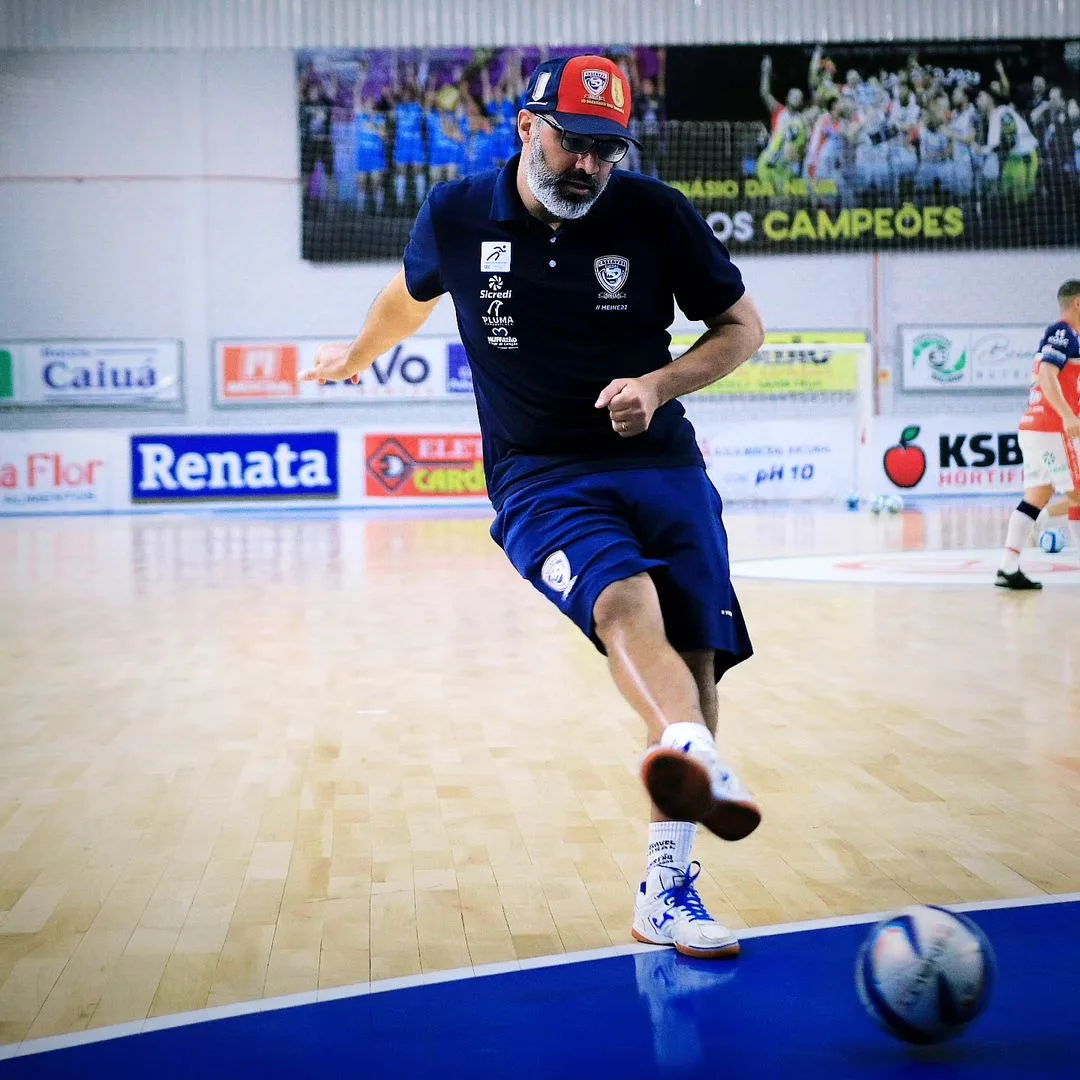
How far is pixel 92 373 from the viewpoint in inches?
980

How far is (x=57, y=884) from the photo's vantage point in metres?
3.93

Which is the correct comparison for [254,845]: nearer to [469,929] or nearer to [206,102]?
[469,929]

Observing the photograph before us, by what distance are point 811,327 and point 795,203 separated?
212cm

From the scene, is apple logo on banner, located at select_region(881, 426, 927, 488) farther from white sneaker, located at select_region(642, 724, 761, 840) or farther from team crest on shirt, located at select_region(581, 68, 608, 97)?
white sneaker, located at select_region(642, 724, 761, 840)

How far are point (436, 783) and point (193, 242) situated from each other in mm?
21762

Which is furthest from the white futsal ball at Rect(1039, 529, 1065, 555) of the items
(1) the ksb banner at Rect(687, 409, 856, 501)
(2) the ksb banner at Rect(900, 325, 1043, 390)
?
(2) the ksb banner at Rect(900, 325, 1043, 390)

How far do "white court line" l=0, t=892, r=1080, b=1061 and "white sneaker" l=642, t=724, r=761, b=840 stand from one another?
14.7 inches

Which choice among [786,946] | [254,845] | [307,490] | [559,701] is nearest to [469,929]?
[786,946]

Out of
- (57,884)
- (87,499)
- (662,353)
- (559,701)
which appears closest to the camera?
(662,353)

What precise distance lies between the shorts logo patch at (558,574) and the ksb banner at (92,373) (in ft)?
74.3

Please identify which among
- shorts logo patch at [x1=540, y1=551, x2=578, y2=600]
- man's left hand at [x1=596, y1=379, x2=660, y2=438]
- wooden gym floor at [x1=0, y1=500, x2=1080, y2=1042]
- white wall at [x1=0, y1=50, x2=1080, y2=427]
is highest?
white wall at [x1=0, y1=50, x2=1080, y2=427]

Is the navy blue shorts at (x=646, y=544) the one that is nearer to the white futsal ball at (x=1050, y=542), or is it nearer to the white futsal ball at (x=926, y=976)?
the white futsal ball at (x=926, y=976)

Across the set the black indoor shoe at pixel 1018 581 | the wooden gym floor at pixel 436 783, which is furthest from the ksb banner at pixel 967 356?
the wooden gym floor at pixel 436 783

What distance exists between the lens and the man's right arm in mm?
3936
